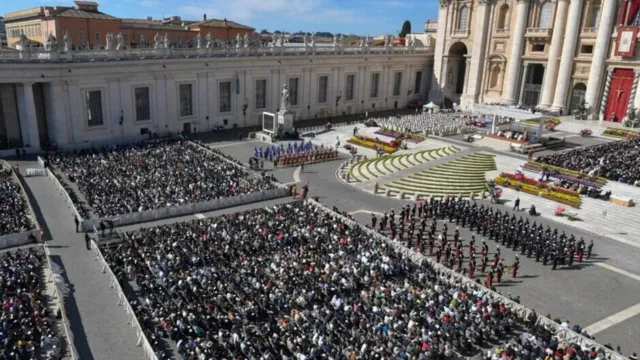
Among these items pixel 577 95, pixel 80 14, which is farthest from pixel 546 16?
pixel 80 14

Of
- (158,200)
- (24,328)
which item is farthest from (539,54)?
(24,328)

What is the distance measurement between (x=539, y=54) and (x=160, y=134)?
4563 cm

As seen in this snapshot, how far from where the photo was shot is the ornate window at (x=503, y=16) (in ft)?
216

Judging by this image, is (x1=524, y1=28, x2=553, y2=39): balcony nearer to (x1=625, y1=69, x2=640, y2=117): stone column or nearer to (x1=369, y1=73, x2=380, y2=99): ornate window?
(x1=625, y1=69, x2=640, y2=117): stone column

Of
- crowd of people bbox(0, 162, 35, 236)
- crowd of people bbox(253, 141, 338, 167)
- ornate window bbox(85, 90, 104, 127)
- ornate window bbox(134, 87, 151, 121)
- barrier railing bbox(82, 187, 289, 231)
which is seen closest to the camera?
crowd of people bbox(0, 162, 35, 236)

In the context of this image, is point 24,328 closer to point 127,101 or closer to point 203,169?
point 203,169

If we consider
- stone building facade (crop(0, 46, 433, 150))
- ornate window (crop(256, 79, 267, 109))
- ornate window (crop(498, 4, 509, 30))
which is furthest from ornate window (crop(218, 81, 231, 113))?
ornate window (crop(498, 4, 509, 30))

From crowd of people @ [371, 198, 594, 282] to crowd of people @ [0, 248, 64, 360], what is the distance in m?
16.5

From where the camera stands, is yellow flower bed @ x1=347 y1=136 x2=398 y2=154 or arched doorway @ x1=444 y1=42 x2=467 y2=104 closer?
yellow flower bed @ x1=347 y1=136 x2=398 y2=154

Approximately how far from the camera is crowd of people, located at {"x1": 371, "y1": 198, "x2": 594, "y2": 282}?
24.7 m

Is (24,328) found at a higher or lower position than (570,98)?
lower

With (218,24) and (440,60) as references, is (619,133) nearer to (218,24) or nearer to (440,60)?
(440,60)

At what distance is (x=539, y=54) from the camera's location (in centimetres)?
6294

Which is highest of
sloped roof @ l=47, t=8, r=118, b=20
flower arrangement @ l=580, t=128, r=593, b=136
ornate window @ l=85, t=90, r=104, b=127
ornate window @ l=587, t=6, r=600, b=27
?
ornate window @ l=587, t=6, r=600, b=27
